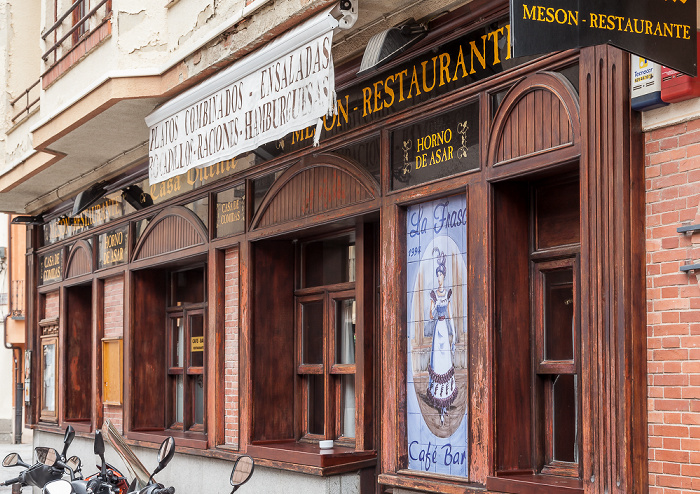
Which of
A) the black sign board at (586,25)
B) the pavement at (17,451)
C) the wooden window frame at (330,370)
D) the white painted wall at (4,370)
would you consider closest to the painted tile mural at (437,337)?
the wooden window frame at (330,370)

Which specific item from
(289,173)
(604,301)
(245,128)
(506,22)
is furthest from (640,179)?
(289,173)

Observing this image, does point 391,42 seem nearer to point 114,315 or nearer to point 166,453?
point 166,453

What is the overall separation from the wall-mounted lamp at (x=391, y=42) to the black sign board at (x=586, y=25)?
2581mm

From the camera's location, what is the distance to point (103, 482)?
656 cm

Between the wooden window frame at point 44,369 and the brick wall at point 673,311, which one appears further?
the wooden window frame at point 44,369

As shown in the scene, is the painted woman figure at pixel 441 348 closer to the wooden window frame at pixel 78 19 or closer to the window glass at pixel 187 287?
the window glass at pixel 187 287

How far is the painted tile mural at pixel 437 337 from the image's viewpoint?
690 cm

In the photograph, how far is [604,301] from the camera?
5.44 meters

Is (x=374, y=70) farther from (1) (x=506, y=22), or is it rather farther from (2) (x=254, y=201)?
(2) (x=254, y=201)

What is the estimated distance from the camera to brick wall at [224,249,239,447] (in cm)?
1001

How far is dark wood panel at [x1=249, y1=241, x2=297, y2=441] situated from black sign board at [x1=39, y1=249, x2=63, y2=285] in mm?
6700

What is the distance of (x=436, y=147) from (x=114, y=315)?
7450mm

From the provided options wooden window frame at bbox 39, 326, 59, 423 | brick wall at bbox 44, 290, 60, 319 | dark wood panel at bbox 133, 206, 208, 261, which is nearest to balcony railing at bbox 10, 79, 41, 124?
dark wood panel at bbox 133, 206, 208, 261

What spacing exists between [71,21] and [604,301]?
29.7ft
